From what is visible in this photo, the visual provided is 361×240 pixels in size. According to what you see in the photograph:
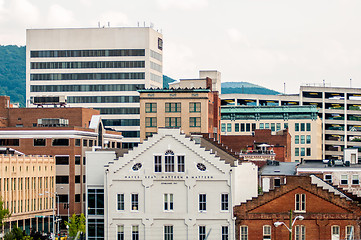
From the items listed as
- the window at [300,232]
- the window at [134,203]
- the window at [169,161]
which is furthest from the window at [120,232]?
the window at [300,232]

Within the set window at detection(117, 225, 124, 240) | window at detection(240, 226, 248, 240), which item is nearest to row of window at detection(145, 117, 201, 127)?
window at detection(117, 225, 124, 240)

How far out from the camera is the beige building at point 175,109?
173m

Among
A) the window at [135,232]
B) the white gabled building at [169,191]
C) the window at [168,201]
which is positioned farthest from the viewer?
the window at [168,201]

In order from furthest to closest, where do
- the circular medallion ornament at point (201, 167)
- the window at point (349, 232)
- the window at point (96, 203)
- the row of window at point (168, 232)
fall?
the window at point (96, 203), the circular medallion ornament at point (201, 167), the row of window at point (168, 232), the window at point (349, 232)

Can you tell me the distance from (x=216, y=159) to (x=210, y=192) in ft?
12.0

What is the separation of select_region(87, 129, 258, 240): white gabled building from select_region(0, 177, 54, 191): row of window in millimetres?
41789

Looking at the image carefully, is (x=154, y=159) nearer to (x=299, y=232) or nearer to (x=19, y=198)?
(x=299, y=232)

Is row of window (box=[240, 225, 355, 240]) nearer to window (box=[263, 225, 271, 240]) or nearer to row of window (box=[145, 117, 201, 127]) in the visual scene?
window (box=[263, 225, 271, 240])

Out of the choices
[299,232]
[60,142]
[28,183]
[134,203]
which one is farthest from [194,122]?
[299,232]

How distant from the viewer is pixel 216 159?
10275 centimetres

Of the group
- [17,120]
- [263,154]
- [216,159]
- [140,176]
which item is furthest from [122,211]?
[17,120]

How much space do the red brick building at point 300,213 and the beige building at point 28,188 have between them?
159 feet

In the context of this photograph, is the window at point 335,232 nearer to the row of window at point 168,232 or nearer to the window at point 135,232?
the row of window at point 168,232

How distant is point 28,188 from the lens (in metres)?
154
